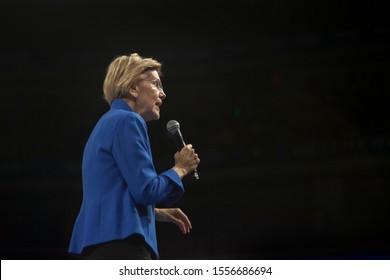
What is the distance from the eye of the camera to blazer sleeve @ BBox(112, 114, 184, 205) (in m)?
1.78

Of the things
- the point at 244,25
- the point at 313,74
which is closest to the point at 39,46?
the point at 244,25

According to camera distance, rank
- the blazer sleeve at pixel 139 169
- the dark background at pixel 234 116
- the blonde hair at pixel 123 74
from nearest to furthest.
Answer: the blazer sleeve at pixel 139 169
the blonde hair at pixel 123 74
the dark background at pixel 234 116

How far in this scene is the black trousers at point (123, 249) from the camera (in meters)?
1.80

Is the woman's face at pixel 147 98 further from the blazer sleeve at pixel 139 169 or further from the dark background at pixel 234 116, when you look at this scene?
the dark background at pixel 234 116

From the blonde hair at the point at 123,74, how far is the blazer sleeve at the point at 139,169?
16cm

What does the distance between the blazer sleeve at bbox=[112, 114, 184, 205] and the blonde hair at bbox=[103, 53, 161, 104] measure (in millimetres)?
164

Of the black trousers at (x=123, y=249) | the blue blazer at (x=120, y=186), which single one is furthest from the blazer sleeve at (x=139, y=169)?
the black trousers at (x=123, y=249)

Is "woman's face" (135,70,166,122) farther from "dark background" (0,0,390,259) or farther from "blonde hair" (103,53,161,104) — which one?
"dark background" (0,0,390,259)

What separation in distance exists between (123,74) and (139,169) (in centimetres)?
42

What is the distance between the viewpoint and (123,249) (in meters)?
1.80

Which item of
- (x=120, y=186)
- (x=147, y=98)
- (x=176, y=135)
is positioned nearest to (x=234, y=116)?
(x=176, y=135)

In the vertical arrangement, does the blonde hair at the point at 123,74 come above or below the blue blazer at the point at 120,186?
above

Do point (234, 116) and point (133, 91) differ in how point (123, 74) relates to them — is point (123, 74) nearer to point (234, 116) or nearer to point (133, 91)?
point (133, 91)

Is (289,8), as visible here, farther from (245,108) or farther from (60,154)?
(60,154)
